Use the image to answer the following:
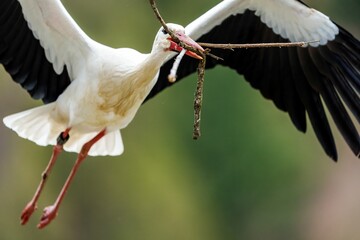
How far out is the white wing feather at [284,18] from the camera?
21.1 feet

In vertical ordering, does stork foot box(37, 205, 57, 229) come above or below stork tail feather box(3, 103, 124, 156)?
below

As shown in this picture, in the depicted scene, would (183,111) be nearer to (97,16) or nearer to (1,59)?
(97,16)

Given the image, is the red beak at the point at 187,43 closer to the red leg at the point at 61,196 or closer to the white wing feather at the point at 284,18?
the white wing feather at the point at 284,18

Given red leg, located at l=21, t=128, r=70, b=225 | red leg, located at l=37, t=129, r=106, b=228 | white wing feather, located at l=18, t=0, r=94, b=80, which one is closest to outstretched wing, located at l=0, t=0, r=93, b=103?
white wing feather, located at l=18, t=0, r=94, b=80

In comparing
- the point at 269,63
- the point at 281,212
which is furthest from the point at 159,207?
the point at 269,63

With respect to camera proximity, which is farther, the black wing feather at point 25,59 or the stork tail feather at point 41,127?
the stork tail feather at point 41,127

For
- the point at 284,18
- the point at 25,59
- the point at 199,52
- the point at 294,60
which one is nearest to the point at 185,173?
the point at 294,60

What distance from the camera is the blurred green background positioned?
12102 millimetres

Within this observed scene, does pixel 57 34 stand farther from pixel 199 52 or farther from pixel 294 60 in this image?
pixel 294 60

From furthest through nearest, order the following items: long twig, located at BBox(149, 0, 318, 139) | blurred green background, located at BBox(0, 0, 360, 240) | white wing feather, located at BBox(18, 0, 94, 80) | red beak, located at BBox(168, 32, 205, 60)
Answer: blurred green background, located at BBox(0, 0, 360, 240) < white wing feather, located at BBox(18, 0, 94, 80) < red beak, located at BBox(168, 32, 205, 60) < long twig, located at BBox(149, 0, 318, 139)

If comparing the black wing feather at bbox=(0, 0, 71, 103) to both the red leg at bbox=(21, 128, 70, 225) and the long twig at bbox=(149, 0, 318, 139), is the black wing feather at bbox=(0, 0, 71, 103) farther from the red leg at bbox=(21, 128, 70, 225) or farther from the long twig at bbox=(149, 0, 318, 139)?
the long twig at bbox=(149, 0, 318, 139)

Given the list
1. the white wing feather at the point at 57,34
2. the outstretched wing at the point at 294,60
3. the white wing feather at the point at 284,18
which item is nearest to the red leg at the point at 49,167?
the white wing feather at the point at 57,34

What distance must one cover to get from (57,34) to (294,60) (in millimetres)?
1439

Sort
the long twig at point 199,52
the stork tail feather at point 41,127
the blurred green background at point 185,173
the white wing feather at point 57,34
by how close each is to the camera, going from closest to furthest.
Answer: the long twig at point 199,52
the white wing feather at point 57,34
the stork tail feather at point 41,127
the blurred green background at point 185,173
